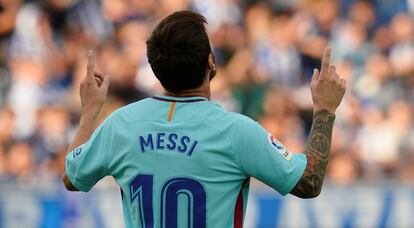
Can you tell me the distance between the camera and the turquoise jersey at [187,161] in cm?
380

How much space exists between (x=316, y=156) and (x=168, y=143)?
0.55 m

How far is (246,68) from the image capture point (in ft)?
44.5

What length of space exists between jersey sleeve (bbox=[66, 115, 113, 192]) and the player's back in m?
0.03

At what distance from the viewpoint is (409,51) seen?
1459 centimetres

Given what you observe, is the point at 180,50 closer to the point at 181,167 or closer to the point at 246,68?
the point at 181,167

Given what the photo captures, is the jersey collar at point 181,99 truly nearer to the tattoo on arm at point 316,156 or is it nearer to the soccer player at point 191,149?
the soccer player at point 191,149

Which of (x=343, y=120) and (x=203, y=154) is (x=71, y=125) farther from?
(x=203, y=154)

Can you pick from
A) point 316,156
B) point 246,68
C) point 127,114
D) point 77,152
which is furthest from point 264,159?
point 246,68

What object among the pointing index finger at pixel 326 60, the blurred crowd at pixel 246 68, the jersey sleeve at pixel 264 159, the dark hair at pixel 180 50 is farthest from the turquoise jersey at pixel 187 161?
the blurred crowd at pixel 246 68

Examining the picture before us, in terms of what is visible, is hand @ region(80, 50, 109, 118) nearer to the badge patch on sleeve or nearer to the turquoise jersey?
the turquoise jersey

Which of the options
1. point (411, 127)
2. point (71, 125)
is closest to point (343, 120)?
point (411, 127)

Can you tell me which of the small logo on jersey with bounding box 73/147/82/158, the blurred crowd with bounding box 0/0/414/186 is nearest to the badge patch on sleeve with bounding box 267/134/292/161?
the small logo on jersey with bounding box 73/147/82/158

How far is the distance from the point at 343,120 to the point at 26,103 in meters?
3.96

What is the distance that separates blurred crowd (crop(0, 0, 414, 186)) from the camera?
41.0ft
